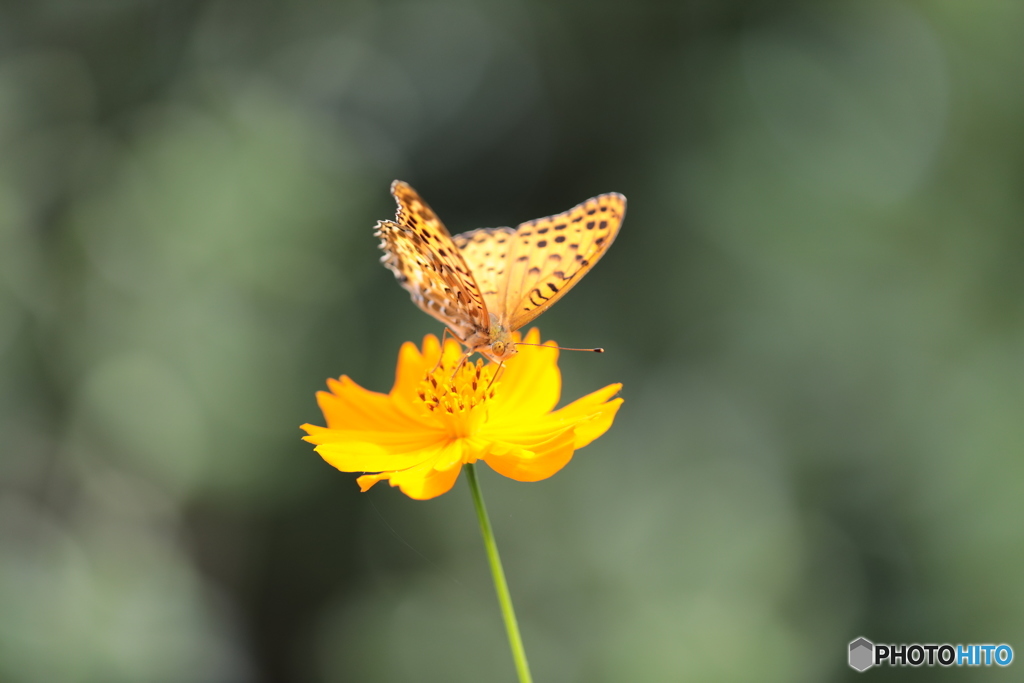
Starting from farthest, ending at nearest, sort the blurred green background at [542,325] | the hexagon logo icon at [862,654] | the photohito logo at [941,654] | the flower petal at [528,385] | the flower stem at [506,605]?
the blurred green background at [542,325]
the photohito logo at [941,654]
the hexagon logo icon at [862,654]
the flower petal at [528,385]
the flower stem at [506,605]

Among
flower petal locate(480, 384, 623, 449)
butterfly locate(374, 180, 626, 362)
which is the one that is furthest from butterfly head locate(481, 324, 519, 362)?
flower petal locate(480, 384, 623, 449)

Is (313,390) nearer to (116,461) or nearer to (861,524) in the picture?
(116,461)

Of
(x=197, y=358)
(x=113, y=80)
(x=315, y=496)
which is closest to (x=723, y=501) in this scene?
(x=315, y=496)

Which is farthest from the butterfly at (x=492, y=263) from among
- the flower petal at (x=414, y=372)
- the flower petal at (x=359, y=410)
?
the flower petal at (x=359, y=410)

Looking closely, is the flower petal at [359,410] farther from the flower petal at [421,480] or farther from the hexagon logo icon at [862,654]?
the hexagon logo icon at [862,654]

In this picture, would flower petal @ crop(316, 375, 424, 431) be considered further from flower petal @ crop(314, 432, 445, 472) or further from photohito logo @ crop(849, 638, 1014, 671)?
photohito logo @ crop(849, 638, 1014, 671)

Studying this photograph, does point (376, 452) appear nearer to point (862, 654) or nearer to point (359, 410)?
point (359, 410)
